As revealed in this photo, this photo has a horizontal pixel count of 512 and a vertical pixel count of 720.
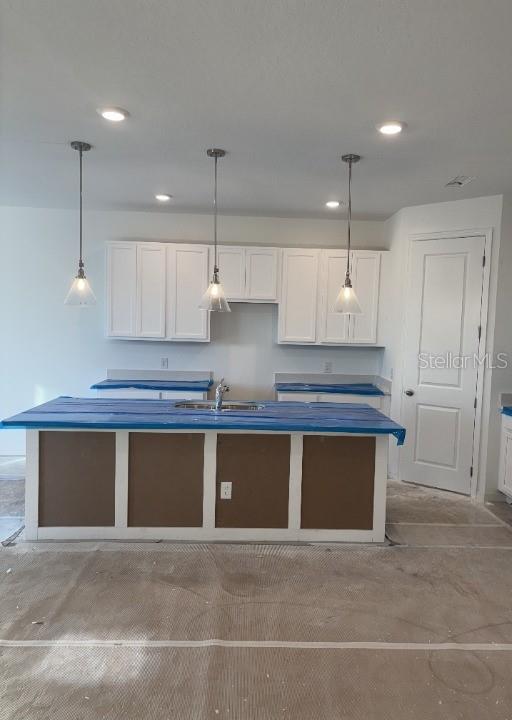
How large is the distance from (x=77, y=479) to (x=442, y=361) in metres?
3.27

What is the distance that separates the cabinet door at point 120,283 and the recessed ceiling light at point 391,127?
9.50 feet

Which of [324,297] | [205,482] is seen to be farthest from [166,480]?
[324,297]

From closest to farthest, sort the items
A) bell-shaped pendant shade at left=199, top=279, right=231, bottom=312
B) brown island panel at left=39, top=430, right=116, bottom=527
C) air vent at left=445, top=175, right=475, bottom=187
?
brown island panel at left=39, top=430, right=116, bottom=527 < bell-shaped pendant shade at left=199, top=279, right=231, bottom=312 < air vent at left=445, top=175, right=475, bottom=187

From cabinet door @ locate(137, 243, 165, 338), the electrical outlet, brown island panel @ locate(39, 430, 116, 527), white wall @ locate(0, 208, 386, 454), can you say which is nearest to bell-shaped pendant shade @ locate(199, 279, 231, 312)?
brown island panel @ locate(39, 430, 116, 527)

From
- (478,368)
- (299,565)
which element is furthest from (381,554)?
(478,368)

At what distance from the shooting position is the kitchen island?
3.16 meters

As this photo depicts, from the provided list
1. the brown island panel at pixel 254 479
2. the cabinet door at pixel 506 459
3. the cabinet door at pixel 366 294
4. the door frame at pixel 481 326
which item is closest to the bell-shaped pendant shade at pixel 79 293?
the brown island panel at pixel 254 479

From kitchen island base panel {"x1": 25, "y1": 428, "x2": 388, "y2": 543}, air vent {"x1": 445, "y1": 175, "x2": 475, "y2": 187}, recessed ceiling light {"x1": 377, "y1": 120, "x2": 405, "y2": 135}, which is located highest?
air vent {"x1": 445, "y1": 175, "x2": 475, "y2": 187}

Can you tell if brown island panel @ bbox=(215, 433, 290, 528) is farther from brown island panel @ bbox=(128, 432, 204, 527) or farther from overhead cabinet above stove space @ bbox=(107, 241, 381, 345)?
overhead cabinet above stove space @ bbox=(107, 241, 381, 345)

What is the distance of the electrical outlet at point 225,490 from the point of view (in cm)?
321

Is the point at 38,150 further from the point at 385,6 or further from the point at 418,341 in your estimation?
the point at 418,341

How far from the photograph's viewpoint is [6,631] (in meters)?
2.22

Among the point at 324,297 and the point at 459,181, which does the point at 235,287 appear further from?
the point at 459,181

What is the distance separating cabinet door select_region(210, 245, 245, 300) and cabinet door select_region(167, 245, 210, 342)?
148mm
